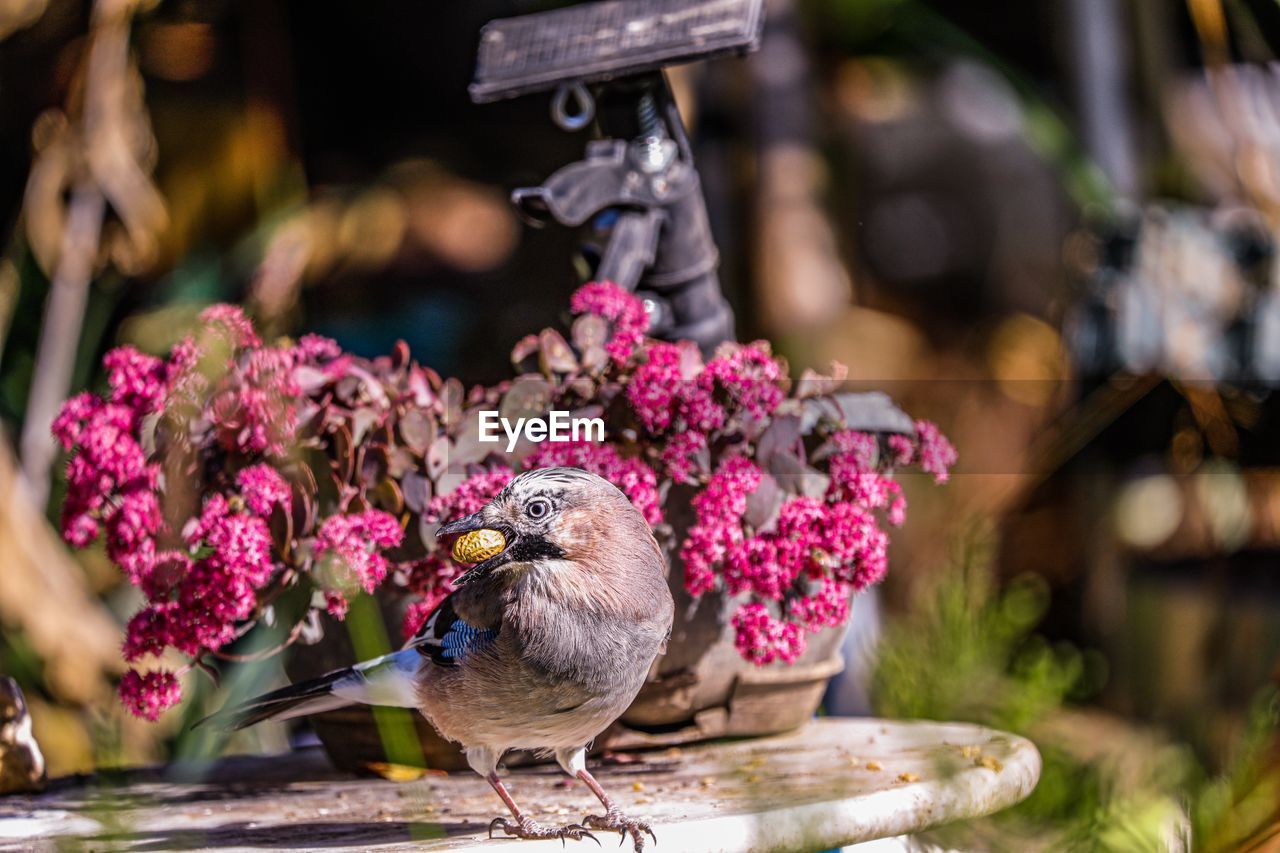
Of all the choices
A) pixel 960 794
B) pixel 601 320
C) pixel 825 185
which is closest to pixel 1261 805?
pixel 960 794

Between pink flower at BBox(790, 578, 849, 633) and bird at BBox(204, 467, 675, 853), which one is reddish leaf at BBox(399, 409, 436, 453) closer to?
bird at BBox(204, 467, 675, 853)

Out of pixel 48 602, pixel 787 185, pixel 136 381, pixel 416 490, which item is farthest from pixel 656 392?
pixel 48 602

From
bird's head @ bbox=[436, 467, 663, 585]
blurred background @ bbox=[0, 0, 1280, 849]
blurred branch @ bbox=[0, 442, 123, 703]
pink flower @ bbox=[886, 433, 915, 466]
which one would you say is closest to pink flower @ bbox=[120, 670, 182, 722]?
blurred background @ bbox=[0, 0, 1280, 849]

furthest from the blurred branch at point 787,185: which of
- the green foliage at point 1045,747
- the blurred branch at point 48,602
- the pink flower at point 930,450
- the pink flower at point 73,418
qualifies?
the blurred branch at point 48,602

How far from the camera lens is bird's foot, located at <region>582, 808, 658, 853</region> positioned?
914 millimetres

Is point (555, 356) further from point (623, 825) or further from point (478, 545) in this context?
point (623, 825)

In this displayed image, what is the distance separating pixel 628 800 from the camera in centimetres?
104

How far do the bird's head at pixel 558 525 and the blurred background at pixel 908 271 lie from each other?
399 millimetres

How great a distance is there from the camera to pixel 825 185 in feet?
6.33

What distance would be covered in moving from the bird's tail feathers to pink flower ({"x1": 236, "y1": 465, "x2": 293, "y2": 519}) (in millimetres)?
153

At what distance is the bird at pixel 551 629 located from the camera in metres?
0.88

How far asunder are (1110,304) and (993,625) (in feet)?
2.18

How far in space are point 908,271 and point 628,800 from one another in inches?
50.6

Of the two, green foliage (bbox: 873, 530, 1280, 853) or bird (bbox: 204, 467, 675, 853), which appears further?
green foliage (bbox: 873, 530, 1280, 853)
